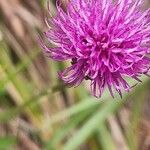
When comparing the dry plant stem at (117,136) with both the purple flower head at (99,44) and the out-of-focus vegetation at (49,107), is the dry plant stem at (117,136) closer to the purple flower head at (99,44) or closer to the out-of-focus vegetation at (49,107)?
the out-of-focus vegetation at (49,107)

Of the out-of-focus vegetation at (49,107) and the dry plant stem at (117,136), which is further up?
the out-of-focus vegetation at (49,107)

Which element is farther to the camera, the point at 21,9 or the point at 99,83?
the point at 21,9

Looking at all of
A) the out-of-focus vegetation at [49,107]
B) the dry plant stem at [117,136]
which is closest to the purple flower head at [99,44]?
the out-of-focus vegetation at [49,107]

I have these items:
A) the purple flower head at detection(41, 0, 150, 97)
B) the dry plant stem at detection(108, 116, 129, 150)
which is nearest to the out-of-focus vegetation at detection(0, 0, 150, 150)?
the dry plant stem at detection(108, 116, 129, 150)

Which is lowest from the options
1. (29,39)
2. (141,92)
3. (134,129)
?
(134,129)

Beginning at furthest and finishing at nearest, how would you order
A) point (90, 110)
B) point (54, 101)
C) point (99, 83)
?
point (54, 101) → point (90, 110) → point (99, 83)

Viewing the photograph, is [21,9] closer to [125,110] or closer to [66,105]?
[66,105]

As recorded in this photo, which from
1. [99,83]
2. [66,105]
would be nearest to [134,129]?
[66,105]

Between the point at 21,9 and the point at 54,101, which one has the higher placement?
the point at 21,9
